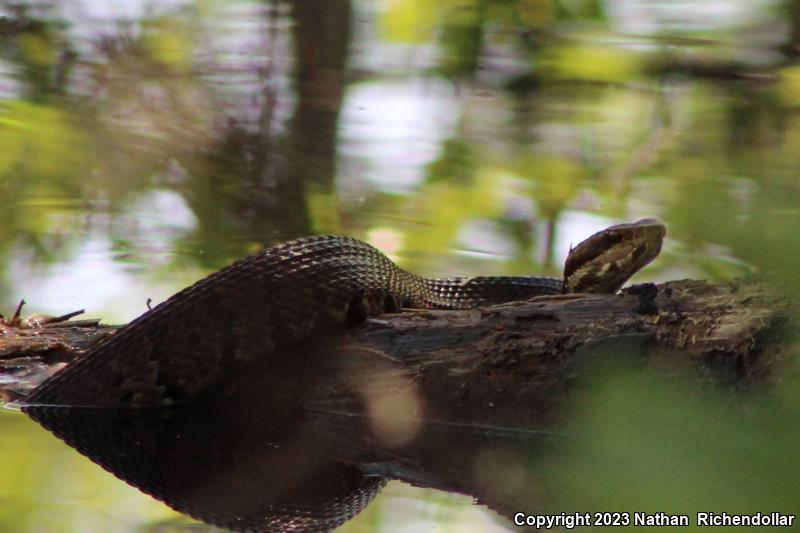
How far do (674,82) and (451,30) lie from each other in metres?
0.98

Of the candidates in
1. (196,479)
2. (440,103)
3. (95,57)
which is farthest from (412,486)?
(95,57)

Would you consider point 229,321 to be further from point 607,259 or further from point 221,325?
point 607,259

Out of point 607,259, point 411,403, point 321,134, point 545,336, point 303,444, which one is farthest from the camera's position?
point 321,134

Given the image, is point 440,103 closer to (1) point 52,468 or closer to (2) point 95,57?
(2) point 95,57

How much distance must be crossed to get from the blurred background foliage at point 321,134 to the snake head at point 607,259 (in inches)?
8.1

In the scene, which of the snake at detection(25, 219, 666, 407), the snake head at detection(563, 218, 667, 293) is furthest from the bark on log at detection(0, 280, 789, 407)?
the snake head at detection(563, 218, 667, 293)

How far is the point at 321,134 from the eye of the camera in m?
5.56

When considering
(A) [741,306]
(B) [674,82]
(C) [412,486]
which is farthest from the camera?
(B) [674,82]

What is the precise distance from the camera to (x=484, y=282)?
197 inches

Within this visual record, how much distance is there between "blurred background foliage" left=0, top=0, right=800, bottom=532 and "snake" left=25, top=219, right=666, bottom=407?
0.37m

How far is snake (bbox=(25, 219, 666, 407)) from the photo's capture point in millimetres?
3699

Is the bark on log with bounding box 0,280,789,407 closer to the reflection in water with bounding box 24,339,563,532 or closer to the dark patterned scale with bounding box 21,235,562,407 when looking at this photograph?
the reflection in water with bounding box 24,339,563,532

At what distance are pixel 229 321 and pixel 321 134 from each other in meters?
2.15

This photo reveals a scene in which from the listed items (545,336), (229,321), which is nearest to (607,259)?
(545,336)
